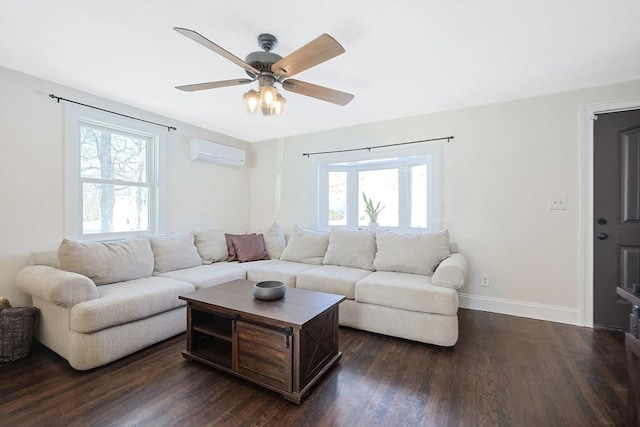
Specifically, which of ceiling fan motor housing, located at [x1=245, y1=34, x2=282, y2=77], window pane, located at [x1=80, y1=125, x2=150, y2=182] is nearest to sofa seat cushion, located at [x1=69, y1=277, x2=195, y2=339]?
window pane, located at [x1=80, y1=125, x2=150, y2=182]

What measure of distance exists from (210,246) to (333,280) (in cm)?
167

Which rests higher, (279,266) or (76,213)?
(76,213)

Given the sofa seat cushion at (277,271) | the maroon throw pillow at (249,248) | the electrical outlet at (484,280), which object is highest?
the maroon throw pillow at (249,248)

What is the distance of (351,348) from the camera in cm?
232

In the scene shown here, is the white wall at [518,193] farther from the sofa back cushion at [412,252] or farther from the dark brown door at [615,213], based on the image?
the sofa back cushion at [412,252]

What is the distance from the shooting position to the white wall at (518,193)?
9.00 ft

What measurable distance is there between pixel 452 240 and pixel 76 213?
12.6 ft

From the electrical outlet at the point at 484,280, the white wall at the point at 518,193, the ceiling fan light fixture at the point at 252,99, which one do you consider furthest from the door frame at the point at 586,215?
the ceiling fan light fixture at the point at 252,99

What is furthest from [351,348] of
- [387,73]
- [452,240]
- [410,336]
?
[387,73]

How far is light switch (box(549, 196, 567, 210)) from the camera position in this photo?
2766 millimetres

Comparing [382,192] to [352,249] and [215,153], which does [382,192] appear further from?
[215,153]

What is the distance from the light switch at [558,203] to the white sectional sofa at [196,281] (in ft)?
3.32

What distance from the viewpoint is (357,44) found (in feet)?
6.50

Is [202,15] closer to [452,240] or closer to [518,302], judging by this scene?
[452,240]
